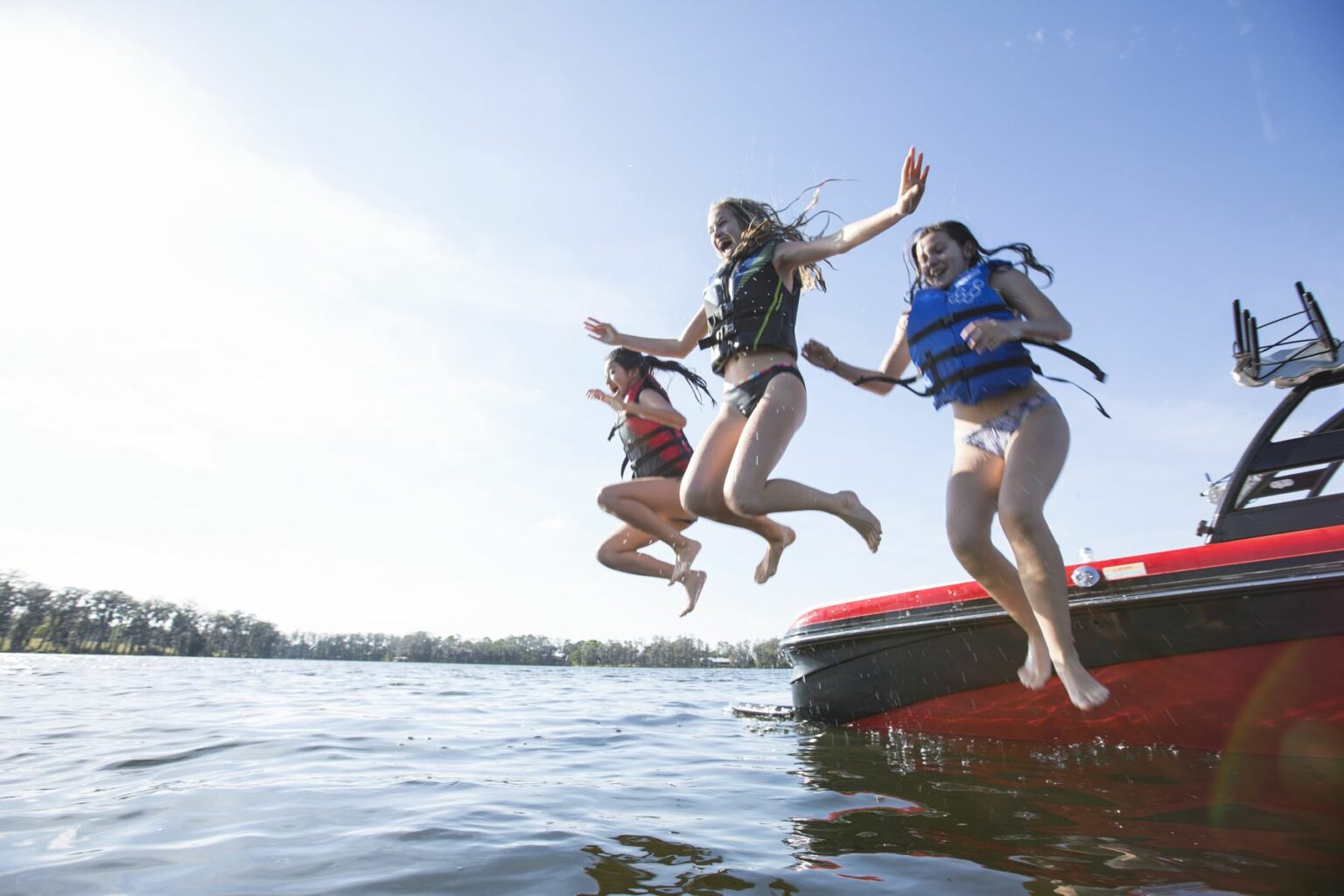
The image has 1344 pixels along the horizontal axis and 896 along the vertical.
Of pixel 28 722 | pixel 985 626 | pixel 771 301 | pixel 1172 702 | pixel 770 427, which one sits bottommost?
pixel 28 722

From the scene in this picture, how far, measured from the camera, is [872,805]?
128 inches

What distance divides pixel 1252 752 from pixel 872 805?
266 centimetres

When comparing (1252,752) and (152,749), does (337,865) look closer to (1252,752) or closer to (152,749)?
(152,749)

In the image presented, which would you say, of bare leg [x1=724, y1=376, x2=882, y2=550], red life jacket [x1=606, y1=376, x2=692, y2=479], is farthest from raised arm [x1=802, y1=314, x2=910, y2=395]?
red life jacket [x1=606, y1=376, x2=692, y2=479]

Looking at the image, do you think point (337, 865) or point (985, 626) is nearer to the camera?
point (337, 865)

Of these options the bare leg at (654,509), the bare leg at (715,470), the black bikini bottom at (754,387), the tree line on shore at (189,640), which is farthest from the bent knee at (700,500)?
the tree line on shore at (189,640)

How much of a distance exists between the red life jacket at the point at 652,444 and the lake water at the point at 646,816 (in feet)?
6.05

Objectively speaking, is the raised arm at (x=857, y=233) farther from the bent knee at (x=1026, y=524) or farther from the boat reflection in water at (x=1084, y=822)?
the boat reflection in water at (x=1084, y=822)

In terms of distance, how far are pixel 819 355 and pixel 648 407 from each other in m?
1.24

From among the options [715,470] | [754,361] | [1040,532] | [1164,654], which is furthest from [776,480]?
[1164,654]

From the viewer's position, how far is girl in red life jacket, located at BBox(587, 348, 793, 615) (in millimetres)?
4809

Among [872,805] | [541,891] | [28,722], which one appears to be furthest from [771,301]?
[28,722]

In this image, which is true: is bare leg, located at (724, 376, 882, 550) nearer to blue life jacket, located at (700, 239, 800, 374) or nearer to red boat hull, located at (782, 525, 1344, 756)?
blue life jacket, located at (700, 239, 800, 374)

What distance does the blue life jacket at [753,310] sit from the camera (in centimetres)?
393
